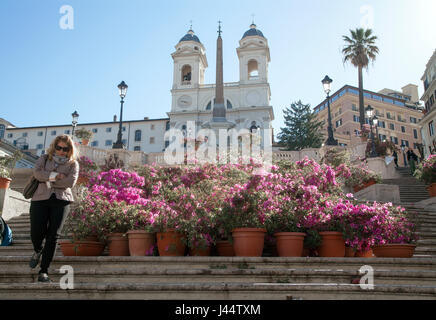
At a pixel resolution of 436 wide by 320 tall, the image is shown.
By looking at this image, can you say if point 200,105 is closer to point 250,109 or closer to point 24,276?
point 250,109

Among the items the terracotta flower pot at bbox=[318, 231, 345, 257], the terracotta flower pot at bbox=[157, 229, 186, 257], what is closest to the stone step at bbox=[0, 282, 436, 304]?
the terracotta flower pot at bbox=[157, 229, 186, 257]

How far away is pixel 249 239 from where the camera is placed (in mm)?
5855

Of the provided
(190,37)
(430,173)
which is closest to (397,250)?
(430,173)

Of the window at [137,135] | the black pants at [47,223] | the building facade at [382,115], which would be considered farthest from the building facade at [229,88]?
the black pants at [47,223]

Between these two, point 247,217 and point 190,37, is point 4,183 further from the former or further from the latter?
point 190,37

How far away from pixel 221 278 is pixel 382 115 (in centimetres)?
7746

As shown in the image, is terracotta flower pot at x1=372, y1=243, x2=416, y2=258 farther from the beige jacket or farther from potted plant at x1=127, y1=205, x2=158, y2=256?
the beige jacket

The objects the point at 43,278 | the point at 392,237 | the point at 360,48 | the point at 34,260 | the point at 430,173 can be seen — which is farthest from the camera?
the point at 360,48

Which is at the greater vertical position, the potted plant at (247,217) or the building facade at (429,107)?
the building facade at (429,107)

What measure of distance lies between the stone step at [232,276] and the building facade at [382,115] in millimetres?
68552

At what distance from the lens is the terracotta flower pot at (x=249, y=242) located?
5.84m

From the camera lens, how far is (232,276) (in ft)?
16.2

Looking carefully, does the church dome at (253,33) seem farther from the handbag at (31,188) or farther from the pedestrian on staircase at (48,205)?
the handbag at (31,188)

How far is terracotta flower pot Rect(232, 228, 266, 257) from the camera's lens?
5844mm
